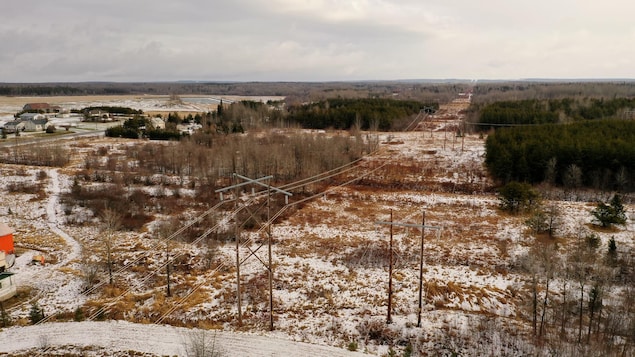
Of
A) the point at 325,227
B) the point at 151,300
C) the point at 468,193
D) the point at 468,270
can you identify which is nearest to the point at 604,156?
the point at 468,193

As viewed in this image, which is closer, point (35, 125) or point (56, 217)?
point (56, 217)

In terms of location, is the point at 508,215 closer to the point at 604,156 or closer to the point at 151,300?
the point at 604,156

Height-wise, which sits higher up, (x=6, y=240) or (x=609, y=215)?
(x=609, y=215)

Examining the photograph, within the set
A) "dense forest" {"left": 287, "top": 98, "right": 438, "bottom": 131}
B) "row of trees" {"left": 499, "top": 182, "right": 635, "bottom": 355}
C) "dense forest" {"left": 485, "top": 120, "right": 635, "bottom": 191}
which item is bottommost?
"row of trees" {"left": 499, "top": 182, "right": 635, "bottom": 355}

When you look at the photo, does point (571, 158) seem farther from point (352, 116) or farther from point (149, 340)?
point (352, 116)

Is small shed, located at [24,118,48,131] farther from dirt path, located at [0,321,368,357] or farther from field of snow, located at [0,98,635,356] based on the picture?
dirt path, located at [0,321,368,357]

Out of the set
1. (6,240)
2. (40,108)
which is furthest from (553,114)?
(40,108)

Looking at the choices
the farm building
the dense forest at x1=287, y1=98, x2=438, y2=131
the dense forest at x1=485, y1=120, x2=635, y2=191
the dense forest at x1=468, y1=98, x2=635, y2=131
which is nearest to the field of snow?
the dense forest at x1=485, y1=120, x2=635, y2=191
